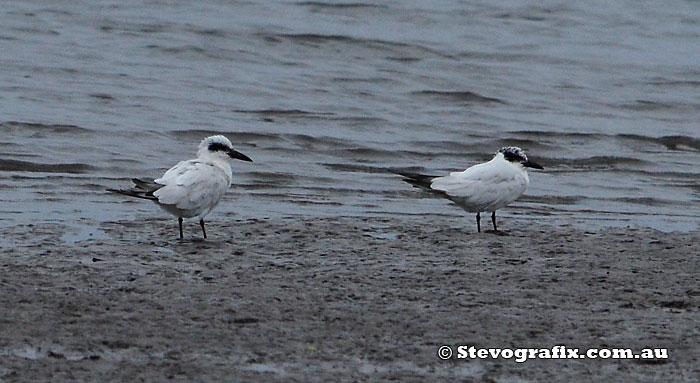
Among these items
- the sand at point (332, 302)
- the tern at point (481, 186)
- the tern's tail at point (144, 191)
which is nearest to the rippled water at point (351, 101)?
the tern's tail at point (144, 191)

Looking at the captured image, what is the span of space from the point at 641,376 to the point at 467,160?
9.19 m

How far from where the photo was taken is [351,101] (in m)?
17.8

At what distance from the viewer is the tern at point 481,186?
31.7ft

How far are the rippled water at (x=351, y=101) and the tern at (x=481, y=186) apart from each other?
727 millimetres

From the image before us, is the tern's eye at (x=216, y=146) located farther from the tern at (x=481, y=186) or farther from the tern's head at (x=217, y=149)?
the tern at (x=481, y=186)

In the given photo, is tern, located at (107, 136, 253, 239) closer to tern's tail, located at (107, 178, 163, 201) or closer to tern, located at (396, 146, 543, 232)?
tern's tail, located at (107, 178, 163, 201)

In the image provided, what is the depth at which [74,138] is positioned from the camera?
14.0 meters

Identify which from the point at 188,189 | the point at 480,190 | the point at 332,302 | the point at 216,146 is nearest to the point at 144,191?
the point at 188,189

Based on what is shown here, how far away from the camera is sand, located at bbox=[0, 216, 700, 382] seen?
5316 mm

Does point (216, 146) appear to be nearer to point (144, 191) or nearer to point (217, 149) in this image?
point (217, 149)

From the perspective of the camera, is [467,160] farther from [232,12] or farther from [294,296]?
[232,12]

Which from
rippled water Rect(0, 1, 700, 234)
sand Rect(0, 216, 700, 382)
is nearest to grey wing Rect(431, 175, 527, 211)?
sand Rect(0, 216, 700, 382)

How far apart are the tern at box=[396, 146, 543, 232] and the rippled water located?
2.38ft

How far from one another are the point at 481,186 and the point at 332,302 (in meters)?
3.41
